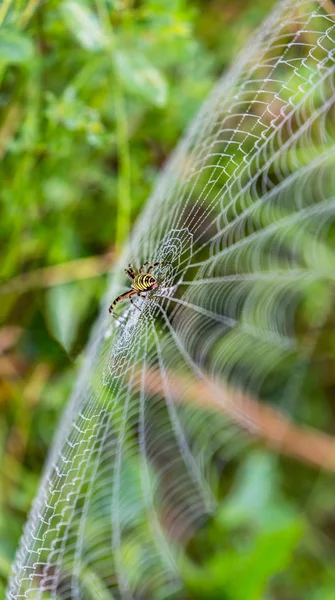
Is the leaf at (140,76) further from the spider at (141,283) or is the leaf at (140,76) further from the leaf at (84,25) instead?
the spider at (141,283)

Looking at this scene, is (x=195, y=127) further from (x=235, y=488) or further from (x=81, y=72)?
(x=235, y=488)

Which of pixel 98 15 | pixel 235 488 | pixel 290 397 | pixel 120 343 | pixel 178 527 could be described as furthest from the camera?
pixel 290 397

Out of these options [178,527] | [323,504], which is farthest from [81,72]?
[323,504]

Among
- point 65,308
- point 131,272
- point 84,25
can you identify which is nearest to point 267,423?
point 65,308

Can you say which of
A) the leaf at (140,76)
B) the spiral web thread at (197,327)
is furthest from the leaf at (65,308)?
the leaf at (140,76)

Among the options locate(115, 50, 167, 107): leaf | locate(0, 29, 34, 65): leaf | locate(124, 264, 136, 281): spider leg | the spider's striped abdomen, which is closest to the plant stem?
locate(115, 50, 167, 107): leaf

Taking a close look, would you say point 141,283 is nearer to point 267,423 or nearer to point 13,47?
point 13,47

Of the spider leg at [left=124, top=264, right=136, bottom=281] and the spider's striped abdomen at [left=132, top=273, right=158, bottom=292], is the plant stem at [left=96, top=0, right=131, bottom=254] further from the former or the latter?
the spider's striped abdomen at [left=132, top=273, right=158, bottom=292]
